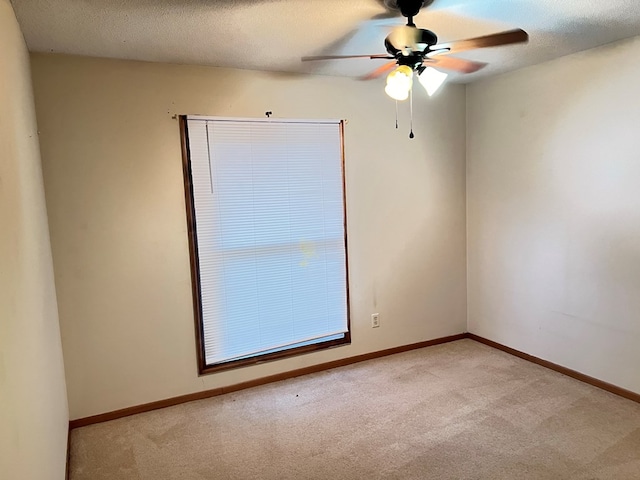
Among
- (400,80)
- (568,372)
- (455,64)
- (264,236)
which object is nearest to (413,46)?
(400,80)

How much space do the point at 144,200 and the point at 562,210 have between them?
9.51 feet

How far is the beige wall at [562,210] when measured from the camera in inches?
112

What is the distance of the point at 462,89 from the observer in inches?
154

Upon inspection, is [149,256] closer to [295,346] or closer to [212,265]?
[212,265]

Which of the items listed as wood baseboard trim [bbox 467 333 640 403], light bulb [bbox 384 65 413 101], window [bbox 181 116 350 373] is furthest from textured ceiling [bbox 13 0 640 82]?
wood baseboard trim [bbox 467 333 640 403]

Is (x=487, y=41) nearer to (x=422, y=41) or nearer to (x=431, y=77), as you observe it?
(x=431, y=77)

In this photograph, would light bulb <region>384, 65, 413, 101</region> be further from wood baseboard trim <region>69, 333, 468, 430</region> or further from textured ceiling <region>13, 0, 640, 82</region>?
wood baseboard trim <region>69, 333, 468, 430</region>

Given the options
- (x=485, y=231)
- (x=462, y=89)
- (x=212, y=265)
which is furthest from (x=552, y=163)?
(x=212, y=265)

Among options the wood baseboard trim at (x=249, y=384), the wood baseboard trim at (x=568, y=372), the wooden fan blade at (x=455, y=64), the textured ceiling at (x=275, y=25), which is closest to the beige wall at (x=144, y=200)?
the wood baseboard trim at (x=249, y=384)

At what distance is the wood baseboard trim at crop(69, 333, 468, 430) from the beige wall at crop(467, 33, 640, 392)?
684mm

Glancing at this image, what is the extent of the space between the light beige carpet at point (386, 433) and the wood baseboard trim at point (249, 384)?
0.18 feet

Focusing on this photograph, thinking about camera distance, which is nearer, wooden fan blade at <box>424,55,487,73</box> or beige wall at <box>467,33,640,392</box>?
wooden fan blade at <box>424,55,487,73</box>

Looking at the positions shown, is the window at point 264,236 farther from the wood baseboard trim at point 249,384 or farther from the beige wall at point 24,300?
the beige wall at point 24,300

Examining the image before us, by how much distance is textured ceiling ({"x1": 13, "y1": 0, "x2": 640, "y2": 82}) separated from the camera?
2.03 metres
